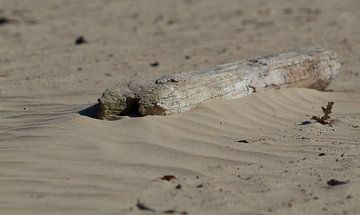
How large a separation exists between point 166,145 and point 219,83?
0.88m

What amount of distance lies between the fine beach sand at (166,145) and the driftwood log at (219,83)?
8 cm

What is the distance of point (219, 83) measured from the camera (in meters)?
5.26

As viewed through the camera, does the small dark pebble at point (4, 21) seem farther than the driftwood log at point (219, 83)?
Yes

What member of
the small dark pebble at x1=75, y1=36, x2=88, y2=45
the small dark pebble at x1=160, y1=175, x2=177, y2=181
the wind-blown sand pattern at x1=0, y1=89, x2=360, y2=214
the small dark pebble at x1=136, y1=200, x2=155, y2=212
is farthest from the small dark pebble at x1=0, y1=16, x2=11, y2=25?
the small dark pebble at x1=136, y1=200, x2=155, y2=212

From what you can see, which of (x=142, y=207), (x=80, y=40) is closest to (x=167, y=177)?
(x=142, y=207)

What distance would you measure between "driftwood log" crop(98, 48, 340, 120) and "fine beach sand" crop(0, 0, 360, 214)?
78 millimetres

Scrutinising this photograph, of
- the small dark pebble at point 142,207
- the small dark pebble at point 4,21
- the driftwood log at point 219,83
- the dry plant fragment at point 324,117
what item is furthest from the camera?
the small dark pebble at point 4,21

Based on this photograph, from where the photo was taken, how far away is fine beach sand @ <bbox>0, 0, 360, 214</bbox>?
378 cm

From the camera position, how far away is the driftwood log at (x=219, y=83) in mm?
4867

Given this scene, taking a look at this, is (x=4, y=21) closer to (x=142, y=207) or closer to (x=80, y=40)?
(x=80, y=40)

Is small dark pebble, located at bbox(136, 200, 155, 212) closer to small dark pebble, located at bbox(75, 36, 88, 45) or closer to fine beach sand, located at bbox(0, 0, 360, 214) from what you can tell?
fine beach sand, located at bbox(0, 0, 360, 214)

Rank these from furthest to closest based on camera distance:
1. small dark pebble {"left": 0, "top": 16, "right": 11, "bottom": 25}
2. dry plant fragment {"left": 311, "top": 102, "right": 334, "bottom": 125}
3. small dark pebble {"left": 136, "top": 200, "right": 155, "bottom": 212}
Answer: small dark pebble {"left": 0, "top": 16, "right": 11, "bottom": 25}, dry plant fragment {"left": 311, "top": 102, "right": 334, "bottom": 125}, small dark pebble {"left": 136, "top": 200, "right": 155, "bottom": 212}

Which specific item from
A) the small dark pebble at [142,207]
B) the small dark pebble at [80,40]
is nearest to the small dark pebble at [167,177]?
the small dark pebble at [142,207]

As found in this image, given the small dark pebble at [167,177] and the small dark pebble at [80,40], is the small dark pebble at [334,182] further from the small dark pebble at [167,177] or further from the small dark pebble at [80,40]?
the small dark pebble at [80,40]
